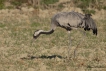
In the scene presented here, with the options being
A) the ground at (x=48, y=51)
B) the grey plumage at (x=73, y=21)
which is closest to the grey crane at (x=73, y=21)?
the grey plumage at (x=73, y=21)

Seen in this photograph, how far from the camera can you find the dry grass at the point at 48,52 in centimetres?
909

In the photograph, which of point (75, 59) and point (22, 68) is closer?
point (22, 68)

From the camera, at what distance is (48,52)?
10.9 meters

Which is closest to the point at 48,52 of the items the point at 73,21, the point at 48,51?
the point at 48,51

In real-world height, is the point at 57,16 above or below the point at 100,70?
above

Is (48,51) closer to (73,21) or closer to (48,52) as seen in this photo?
(48,52)

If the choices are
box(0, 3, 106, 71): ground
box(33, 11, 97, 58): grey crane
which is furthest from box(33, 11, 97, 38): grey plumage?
box(0, 3, 106, 71): ground

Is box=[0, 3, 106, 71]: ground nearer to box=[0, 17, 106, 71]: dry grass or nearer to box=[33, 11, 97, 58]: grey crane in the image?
box=[0, 17, 106, 71]: dry grass

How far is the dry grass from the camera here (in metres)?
9.09

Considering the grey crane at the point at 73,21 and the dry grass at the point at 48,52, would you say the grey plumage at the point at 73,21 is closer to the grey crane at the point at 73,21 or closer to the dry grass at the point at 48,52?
the grey crane at the point at 73,21

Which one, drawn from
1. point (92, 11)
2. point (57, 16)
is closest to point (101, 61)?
point (57, 16)

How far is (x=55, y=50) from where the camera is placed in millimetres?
11188

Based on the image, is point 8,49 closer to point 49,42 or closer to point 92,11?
point 49,42

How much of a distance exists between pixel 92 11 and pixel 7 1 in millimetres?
5086
